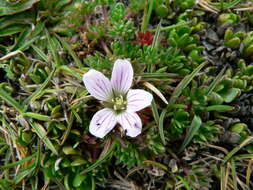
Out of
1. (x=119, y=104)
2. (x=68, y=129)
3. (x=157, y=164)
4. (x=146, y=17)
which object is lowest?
(x=157, y=164)

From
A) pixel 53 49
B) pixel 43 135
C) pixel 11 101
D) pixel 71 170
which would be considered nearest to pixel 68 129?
pixel 43 135

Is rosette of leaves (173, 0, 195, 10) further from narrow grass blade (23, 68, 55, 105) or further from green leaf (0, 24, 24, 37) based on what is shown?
green leaf (0, 24, 24, 37)

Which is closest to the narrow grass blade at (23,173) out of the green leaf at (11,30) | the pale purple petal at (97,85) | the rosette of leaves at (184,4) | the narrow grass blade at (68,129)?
the narrow grass blade at (68,129)

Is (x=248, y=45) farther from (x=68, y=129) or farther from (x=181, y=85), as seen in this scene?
(x=68, y=129)

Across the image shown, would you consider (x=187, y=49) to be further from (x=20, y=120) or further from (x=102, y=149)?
(x=20, y=120)

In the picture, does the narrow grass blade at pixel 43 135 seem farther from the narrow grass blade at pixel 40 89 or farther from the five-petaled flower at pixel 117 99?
the five-petaled flower at pixel 117 99

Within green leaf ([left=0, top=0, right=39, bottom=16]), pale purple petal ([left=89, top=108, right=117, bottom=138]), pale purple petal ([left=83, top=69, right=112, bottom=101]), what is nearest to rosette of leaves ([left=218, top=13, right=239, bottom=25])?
pale purple petal ([left=83, top=69, right=112, bottom=101])
